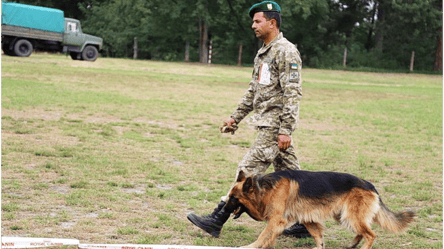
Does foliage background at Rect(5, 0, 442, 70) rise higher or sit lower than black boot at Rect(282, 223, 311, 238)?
higher

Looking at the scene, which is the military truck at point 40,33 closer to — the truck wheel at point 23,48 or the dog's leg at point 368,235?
the truck wheel at point 23,48

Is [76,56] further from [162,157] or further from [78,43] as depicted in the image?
[162,157]

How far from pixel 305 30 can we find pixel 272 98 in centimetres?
3929

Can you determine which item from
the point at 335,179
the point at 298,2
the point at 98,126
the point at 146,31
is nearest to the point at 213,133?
the point at 98,126

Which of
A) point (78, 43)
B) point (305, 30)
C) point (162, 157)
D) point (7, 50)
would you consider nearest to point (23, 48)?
point (7, 50)

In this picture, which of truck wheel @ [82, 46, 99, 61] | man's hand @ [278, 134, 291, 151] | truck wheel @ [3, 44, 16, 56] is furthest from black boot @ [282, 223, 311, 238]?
truck wheel @ [82, 46, 99, 61]

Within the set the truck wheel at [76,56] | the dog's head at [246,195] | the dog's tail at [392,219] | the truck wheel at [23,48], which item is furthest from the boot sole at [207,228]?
the truck wheel at [76,56]

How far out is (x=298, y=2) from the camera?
3791cm

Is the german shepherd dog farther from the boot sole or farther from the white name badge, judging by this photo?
the white name badge

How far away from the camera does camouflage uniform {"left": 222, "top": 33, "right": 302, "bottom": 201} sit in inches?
170

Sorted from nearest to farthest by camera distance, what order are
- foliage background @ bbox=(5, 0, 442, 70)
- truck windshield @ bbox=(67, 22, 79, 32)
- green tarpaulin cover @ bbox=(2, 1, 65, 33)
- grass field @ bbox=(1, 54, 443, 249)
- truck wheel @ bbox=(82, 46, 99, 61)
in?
grass field @ bbox=(1, 54, 443, 249)
green tarpaulin cover @ bbox=(2, 1, 65, 33)
truck windshield @ bbox=(67, 22, 79, 32)
truck wheel @ bbox=(82, 46, 99, 61)
foliage background @ bbox=(5, 0, 442, 70)

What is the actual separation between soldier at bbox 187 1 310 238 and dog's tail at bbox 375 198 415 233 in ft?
2.78

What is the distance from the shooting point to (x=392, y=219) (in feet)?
13.8

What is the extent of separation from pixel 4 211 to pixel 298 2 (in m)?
35.0
